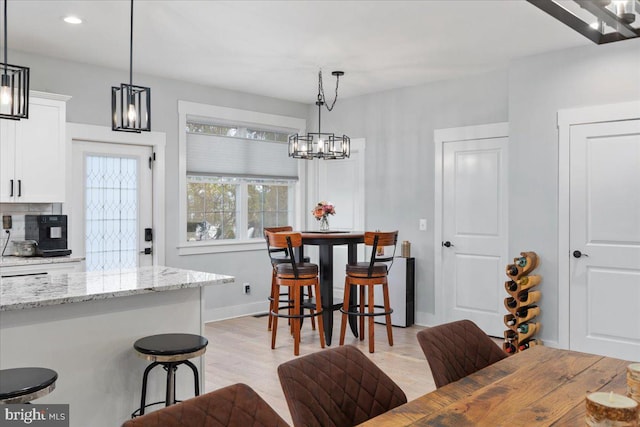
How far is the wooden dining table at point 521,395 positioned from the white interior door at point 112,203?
4.10 m

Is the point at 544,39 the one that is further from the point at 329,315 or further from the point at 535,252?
the point at 329,315

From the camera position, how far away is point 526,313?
4.48m

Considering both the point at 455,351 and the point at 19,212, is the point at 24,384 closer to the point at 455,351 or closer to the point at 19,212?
the point at 455,351

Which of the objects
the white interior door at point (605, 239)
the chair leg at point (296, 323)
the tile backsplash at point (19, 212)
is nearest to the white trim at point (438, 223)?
the white interior door at point (605, 239)

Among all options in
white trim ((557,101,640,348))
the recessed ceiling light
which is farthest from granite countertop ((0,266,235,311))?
white trim ((557,101,640,348))

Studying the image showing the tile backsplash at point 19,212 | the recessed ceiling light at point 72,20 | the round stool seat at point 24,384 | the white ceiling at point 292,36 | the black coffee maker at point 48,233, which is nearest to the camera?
the round stool seat at point 24,384

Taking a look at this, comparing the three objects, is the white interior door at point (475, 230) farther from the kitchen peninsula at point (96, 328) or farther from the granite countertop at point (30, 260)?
the granite countertop at point (30, 260)

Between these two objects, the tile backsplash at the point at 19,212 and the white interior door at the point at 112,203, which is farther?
the white interior door at the point at 112,203

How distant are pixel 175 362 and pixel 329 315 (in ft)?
8.80

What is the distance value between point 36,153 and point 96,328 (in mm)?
2446

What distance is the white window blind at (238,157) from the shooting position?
19.0ft

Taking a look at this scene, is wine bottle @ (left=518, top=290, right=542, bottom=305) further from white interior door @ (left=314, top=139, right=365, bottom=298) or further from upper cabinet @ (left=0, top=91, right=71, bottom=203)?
upper cabinet @ (left=0, top=91, right=71, bottom=203)

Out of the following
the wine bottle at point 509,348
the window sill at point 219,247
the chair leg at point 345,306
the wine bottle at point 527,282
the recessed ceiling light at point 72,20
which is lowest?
the wine bottle at point 509,348

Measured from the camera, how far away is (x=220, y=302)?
5.95 m
